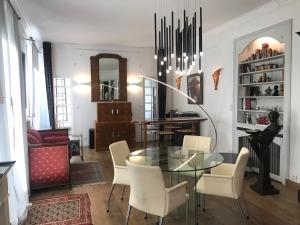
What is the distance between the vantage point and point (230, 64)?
540 centimetres

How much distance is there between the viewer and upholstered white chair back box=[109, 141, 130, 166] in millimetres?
3334

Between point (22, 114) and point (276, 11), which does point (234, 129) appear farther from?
point (22, 114)

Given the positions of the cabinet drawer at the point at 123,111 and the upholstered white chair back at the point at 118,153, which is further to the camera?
the cabinet drawer at the point at 123,111

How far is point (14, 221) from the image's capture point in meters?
2.89

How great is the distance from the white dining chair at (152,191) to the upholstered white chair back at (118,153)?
929mm

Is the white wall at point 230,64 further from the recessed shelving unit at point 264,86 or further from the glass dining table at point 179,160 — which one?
the glass dining table at point 179,160

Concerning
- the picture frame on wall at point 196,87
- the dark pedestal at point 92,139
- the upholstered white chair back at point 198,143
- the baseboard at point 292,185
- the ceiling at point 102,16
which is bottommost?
the baseboard at point 292,185

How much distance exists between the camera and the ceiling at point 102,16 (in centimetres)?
417

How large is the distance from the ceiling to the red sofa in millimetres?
2260

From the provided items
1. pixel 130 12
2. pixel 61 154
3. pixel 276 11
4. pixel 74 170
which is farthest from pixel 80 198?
pixel 276 11

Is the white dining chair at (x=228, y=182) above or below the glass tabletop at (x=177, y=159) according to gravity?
below

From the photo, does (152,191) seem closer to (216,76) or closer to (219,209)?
(219,209)

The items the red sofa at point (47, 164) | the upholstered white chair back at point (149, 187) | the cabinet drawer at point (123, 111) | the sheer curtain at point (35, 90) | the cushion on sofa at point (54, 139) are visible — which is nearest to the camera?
the upholstered white chair back at point (149, 187)

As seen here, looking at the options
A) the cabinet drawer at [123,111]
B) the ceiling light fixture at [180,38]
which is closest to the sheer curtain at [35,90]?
the cabinet drawer at [123,111]
